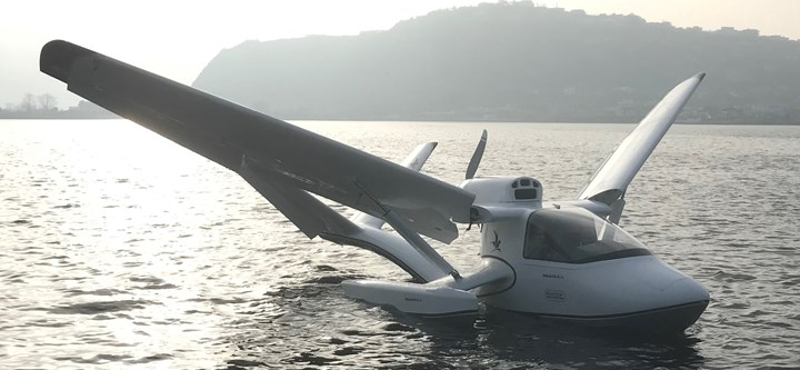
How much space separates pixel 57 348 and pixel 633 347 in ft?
39.9

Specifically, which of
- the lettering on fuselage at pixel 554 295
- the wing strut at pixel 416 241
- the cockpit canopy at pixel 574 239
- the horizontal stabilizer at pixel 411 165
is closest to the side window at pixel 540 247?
the cockpit canopy at pixel 574 239

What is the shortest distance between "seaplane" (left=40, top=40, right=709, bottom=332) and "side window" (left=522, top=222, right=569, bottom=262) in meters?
0.03

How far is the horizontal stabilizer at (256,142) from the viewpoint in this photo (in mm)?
14805

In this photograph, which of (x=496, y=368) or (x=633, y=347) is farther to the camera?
(x=633, y=347)

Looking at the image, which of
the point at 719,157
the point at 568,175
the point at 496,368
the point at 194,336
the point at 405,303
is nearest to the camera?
the point at 496,368

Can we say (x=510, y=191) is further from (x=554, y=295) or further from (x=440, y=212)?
(x=554, y=295)

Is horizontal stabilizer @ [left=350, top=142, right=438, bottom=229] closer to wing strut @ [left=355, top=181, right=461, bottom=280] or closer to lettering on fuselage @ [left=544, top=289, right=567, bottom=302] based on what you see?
wing strut @ [left=355, top=181, right=461, bottom=280]

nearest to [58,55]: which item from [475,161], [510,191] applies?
[510,191]

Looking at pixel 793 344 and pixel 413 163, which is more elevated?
pixel 413 163

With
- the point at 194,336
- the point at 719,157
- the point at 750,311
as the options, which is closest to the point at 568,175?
the point at 719,157

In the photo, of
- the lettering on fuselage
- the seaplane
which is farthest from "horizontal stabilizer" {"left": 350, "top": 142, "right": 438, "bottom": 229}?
the lettering on fuselage

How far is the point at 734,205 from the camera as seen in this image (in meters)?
45.5

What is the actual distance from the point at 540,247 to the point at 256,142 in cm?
688

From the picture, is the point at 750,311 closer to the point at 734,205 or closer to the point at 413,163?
the point at 413,163
